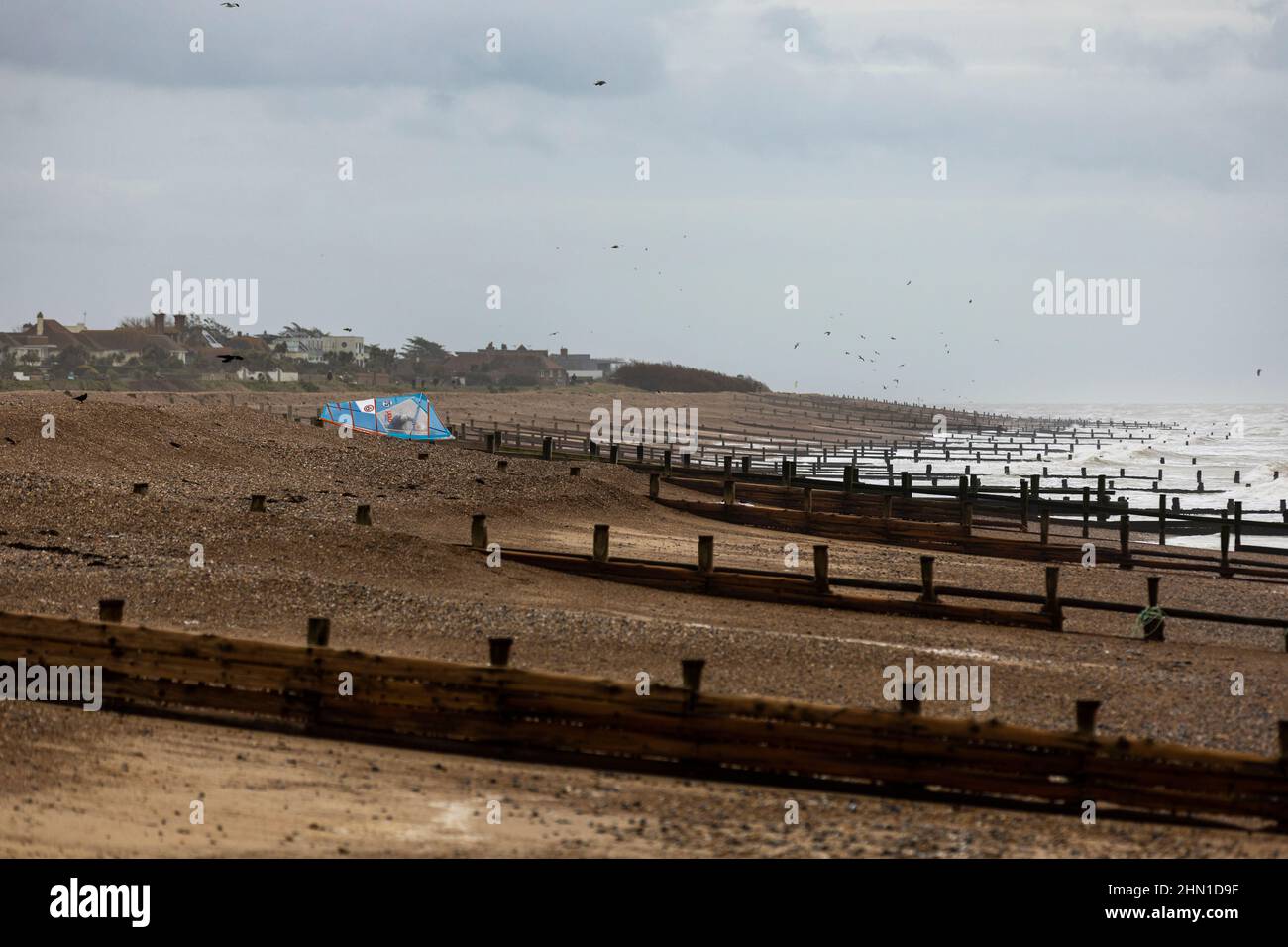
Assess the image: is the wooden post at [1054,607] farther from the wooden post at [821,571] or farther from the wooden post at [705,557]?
the wooden post at [705,557]

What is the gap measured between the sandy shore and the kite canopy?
10723mm

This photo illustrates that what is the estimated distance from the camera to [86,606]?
60.3ft

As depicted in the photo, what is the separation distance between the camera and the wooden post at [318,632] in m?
14.0

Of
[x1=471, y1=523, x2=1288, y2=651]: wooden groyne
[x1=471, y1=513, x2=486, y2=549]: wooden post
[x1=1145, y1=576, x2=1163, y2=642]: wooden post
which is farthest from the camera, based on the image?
[x1=471, y1=513, x2=486, y2=549]: wooden post

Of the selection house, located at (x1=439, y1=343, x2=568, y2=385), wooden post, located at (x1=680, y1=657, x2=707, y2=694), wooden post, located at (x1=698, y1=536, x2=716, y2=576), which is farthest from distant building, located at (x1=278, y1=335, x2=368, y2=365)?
wooden post, located at (x1=680, y1=657, x2=707, y2=694)

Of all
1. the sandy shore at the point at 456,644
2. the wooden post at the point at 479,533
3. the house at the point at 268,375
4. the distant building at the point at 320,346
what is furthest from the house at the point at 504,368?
the wooden post at the point at 479,533

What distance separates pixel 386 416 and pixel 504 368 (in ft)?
360

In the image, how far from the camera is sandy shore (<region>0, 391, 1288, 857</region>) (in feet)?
37.8

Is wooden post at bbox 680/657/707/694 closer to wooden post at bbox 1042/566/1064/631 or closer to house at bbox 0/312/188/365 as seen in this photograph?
wooden post at bbox 1042/566/1064/631

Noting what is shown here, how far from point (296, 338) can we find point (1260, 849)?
177m
